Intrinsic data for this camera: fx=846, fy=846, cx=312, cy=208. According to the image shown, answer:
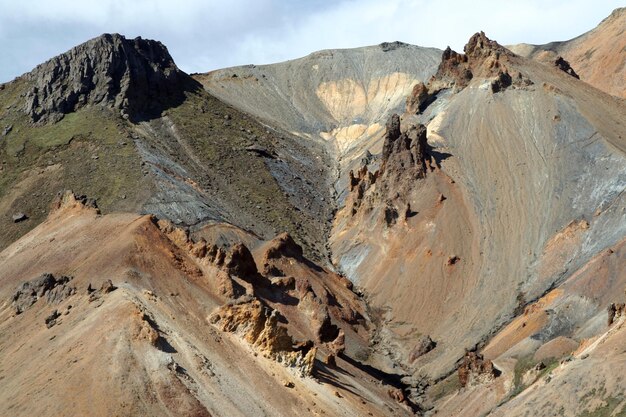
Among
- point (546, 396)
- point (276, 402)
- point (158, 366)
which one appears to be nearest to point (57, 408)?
point (158, 366)

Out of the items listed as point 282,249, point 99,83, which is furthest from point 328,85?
point 282,249

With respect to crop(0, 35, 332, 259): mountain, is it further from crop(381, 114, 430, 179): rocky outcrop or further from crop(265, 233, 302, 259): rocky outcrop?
crop(381, 114, 430, 179): rocky outcrop

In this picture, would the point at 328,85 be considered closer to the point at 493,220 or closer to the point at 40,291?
the point at 493,220

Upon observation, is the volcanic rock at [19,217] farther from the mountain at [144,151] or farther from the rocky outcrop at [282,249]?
the rocky outcrop at [282,249]

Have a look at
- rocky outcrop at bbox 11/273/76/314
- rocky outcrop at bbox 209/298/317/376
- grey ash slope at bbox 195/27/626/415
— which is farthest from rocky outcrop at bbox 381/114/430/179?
rocky outcrop at bbox 11/273/76/314

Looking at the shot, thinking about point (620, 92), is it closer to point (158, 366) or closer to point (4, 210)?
point (4, 210)
